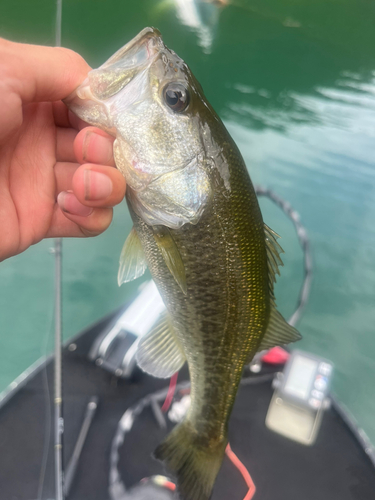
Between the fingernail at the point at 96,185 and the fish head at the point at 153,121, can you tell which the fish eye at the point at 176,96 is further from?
the fingernail at the point at 96,185

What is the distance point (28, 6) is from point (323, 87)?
4.59 m

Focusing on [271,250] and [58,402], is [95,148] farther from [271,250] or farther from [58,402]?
[58,402]

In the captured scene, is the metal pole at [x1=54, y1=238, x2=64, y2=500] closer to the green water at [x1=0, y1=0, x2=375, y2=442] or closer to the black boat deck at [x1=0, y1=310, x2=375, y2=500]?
the black boat deck at [x1=0, y1=310, x2=375, y2=500]

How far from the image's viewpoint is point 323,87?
17.6 feet

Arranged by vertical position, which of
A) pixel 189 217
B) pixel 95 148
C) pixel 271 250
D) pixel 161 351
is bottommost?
pixel 161 351

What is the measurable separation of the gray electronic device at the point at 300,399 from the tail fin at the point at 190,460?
586 millimetres

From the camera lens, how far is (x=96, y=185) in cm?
74

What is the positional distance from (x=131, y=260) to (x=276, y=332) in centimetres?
49

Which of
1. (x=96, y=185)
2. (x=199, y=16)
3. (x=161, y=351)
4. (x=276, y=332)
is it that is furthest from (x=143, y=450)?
(x=199, y=16)

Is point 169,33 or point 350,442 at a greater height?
point 169,33

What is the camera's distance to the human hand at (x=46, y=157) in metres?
0.74

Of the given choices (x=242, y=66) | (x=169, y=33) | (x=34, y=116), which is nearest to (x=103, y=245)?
(x=34, y=116)

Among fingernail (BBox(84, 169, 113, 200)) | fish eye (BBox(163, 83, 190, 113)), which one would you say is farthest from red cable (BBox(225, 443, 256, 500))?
fish eye (BBox(163, 83, 190, 113))

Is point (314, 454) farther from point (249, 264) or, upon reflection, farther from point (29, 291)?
point (29, 291)
